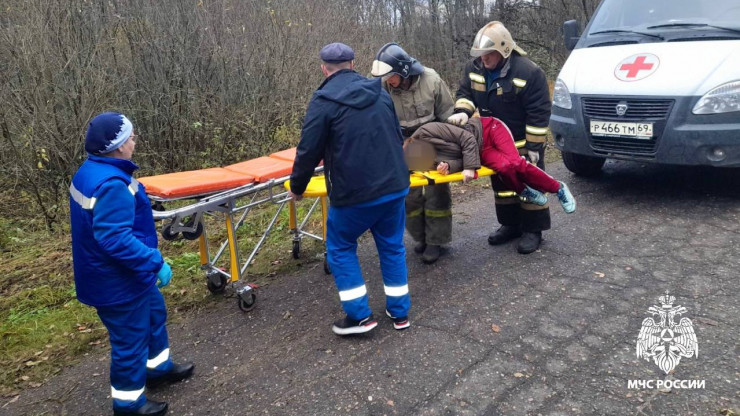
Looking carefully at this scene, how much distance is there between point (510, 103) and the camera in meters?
4.62

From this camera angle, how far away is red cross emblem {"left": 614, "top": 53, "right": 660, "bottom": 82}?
520 cm

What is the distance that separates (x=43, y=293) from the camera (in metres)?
4.45

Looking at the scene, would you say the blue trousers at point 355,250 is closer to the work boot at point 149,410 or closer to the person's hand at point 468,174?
the person's hand at point 468,174

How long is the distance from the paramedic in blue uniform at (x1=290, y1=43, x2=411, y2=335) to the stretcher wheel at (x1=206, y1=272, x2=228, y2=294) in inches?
45.6

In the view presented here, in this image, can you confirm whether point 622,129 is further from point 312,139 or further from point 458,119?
point 312,139

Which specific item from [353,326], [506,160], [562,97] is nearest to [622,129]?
[562,97]

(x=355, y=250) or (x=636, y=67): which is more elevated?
(x=636, y=67)

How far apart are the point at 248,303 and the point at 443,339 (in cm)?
143

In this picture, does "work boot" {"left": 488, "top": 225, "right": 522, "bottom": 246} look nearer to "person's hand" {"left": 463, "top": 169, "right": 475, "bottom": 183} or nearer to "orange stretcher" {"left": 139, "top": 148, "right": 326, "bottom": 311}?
"person's hand" {"left": 463, "top": 169, "right": 475, "bottom": 183}

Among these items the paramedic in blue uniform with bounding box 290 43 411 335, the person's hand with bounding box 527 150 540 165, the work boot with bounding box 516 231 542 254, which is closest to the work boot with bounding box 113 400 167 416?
the paramedic in blue uniform with bounding box 290 43 411 335

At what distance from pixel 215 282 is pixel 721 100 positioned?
177 inches

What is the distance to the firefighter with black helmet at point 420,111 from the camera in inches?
161

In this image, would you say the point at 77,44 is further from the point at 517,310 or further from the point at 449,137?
the point at 517,310

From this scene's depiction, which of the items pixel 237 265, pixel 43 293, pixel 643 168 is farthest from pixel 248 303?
pixel 643 168
